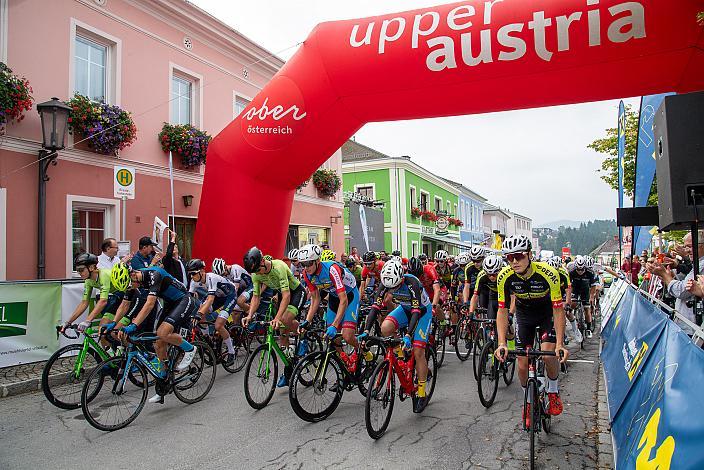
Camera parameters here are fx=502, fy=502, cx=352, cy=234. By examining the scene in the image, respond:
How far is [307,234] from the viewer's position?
1755 cm

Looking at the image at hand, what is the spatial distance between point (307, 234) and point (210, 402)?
11.6 metres

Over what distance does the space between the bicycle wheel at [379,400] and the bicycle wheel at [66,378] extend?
3391mm

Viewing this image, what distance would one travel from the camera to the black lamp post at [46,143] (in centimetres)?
880

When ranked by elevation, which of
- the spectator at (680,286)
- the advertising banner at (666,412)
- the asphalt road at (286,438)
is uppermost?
the spectator at (680,286)

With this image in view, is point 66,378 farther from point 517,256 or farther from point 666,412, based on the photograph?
point 666,412

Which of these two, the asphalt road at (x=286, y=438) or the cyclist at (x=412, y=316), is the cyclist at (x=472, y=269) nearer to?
the asphalt road at (x=286, y=438)

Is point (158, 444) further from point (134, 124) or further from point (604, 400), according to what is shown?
Answer: point (134, 124)

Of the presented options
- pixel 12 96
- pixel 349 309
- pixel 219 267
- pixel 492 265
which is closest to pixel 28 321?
pixel 219 267

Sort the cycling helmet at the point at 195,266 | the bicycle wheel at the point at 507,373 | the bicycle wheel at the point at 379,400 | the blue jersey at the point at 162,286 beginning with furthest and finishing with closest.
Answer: the cycling helmet at the point at 195,266 < the bicycle wheel at the point at 507,373 < the blue jersey at the point at 162,286 < the bicycle wheel at the point at 379,400

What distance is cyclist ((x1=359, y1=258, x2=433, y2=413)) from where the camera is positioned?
558 cm

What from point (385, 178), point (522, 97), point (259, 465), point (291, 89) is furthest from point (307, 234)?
point (385, 178)

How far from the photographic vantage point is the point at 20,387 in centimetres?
664

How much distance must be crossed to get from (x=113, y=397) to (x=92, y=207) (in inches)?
251

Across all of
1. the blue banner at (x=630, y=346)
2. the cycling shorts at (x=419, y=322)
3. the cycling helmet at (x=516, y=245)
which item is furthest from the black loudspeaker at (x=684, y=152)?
the cycling shorts at (x=419, y=322)
